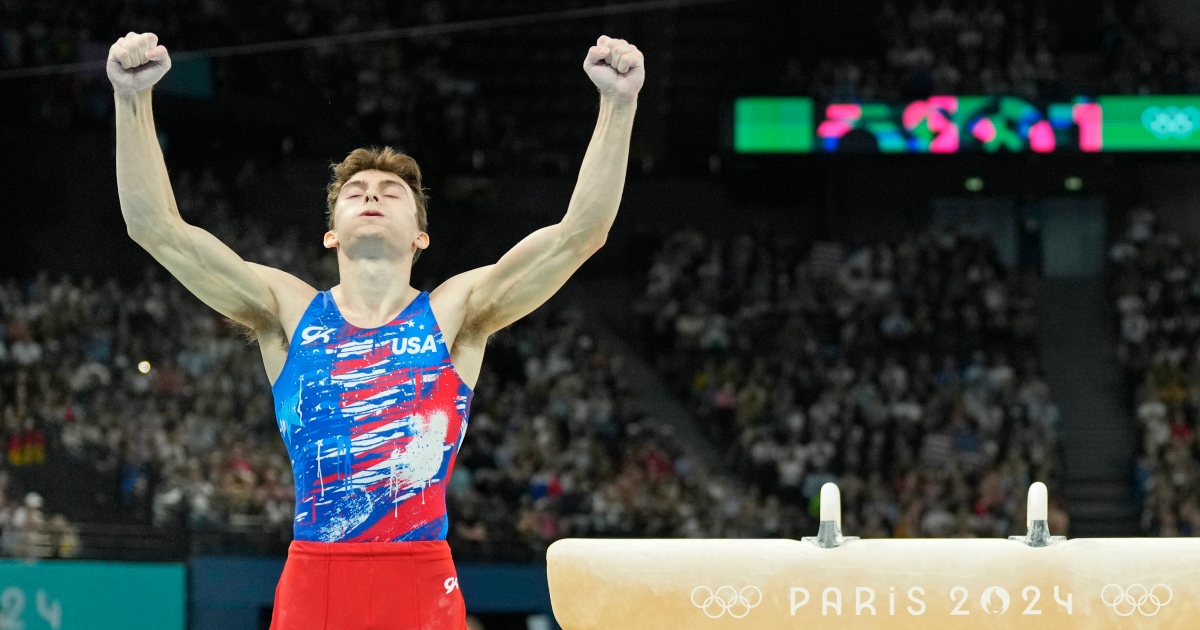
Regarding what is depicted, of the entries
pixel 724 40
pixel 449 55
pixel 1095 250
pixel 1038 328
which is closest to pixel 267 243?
pixel 449 55

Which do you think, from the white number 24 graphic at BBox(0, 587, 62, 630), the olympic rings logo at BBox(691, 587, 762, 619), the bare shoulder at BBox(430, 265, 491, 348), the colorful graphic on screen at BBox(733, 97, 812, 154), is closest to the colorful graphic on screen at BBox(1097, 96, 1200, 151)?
the colorful graphic on screen at BBox(733, 97, 812, 154)

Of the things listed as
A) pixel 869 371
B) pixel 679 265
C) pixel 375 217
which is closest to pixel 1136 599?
pixel 375 217

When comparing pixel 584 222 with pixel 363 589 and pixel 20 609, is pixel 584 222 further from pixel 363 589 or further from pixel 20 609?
pixel 20 609

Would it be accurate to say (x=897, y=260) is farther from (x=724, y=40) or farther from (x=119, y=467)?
(x=119, y=467)

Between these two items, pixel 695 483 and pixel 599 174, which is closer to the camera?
pixel 599 174

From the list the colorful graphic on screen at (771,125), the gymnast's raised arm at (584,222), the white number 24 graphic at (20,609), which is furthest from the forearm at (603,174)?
the colorful graphic on screen at (771,125)

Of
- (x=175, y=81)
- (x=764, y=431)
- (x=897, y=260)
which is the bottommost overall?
(x=764, y=431)

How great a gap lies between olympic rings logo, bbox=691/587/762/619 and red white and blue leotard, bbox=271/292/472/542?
1.28 meters

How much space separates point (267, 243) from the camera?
17.0 metres

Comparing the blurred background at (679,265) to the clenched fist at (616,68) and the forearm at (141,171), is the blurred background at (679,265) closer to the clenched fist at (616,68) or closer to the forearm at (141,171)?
the forearm at (141,171)

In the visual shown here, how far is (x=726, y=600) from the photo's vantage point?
15.8 ft

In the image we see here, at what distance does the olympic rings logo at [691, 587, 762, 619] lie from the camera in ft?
15.7

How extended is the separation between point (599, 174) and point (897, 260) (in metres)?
14.9

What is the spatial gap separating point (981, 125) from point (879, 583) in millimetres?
13776
